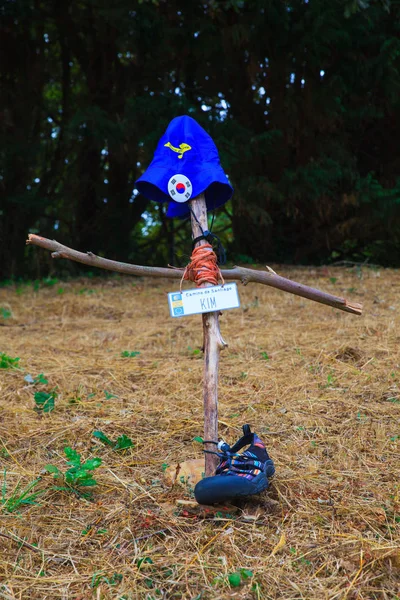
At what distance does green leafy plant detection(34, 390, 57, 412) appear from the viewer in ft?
10.3

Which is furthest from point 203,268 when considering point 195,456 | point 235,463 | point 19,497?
point 19,497

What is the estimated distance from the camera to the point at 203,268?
234 centimetres

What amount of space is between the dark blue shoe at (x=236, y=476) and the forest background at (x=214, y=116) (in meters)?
5.23

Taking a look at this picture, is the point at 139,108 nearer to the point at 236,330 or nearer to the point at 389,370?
the point at 236,330

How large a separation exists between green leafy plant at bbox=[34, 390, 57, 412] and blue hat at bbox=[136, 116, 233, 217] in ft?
4.48

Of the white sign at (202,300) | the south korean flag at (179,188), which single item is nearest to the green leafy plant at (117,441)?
the white sign at (202,300)

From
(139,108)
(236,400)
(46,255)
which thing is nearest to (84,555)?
(236,400)

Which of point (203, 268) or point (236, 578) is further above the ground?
point (203, 268)

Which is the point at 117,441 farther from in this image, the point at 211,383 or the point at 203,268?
the point at 203,268

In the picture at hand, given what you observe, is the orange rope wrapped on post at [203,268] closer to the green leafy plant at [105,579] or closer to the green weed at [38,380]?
the green leafy plant at [105,579]

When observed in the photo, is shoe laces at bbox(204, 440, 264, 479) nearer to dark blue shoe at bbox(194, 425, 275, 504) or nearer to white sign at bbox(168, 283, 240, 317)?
dark blue shoe at bbox(194, 425, 275, 504)

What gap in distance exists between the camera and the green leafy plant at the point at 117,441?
269 cm

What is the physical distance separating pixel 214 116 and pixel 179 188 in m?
5.20

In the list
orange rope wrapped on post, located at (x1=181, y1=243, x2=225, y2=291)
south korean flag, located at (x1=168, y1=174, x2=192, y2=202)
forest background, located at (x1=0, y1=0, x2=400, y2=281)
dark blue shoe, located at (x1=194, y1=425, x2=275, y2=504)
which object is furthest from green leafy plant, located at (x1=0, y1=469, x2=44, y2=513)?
forest background, located at (x1=0, y1=0, x2=400, y2=281)
